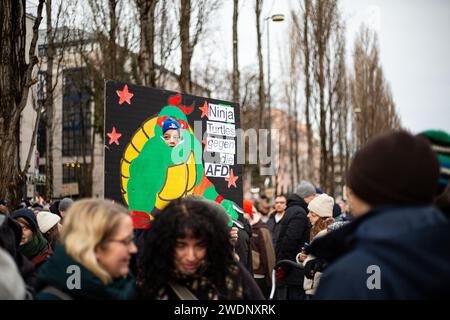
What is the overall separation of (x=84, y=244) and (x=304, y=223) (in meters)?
5.23

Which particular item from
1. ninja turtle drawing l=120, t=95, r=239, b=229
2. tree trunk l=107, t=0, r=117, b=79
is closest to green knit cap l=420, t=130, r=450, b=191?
ninja turtle drawing l=120, t=95, r=239, b=229

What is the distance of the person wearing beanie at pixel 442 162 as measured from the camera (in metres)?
2.29

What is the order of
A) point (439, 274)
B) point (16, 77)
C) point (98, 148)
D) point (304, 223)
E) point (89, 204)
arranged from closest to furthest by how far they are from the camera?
point (439, 274)
point (89, 204)
point (16, 77)
point (304, 223)
point (98, 148)

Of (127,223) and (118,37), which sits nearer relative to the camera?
(127,223)

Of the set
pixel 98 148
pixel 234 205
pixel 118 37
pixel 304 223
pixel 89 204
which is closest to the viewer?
pixel 89 204

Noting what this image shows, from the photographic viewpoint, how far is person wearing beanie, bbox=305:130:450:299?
5.33 ft

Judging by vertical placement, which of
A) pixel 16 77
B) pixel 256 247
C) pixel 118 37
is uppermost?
pixel 118 37

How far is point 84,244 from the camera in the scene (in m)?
2.24

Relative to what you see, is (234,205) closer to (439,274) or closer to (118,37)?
(439,274)

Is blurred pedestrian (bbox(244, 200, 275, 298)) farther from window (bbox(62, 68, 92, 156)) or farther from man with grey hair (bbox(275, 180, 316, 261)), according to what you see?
window (bbox(62, 68, 92, 156))

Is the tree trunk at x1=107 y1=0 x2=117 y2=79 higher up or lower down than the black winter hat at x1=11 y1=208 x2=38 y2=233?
higher up

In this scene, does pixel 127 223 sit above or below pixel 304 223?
above

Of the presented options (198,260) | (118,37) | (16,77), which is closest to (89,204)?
(198,260)

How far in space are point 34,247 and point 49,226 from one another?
1112 mm
